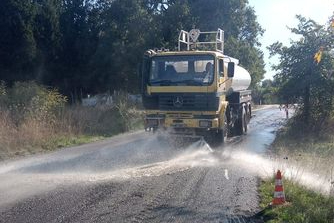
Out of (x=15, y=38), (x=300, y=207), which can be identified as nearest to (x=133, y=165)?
(x=300, y=207)

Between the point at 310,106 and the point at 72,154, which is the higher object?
the point at 310,106

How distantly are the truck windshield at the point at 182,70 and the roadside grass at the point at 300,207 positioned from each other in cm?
602

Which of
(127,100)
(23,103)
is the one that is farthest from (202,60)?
(127,100)

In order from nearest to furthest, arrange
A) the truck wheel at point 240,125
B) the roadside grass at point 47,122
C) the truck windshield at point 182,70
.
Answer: the truck windshield at point 182,70, the roadside grass at point 47,122, the truck wheel at point 240,125

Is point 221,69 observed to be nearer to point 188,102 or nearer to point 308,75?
point 188,102

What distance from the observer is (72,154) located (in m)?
13.8

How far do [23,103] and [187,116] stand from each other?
7.49m

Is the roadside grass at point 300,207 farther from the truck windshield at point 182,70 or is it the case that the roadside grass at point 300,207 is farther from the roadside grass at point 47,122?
the roadside grass at point 47,122

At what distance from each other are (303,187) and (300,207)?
57.4 inches

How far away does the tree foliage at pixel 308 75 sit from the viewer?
1788 centimetres

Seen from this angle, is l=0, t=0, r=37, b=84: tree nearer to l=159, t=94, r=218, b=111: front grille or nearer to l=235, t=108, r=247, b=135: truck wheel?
l=235, t=108, r=247, b=135: truck wheel

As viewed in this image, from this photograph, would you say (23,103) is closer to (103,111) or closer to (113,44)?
(103,111)

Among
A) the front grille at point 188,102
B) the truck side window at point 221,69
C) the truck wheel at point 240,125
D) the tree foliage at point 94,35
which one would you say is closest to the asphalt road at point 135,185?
the front grille at point 188,102

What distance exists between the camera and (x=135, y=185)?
9.15 m
